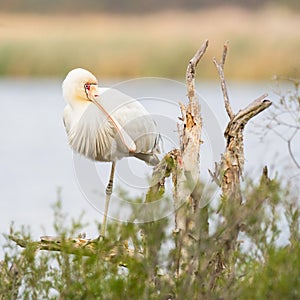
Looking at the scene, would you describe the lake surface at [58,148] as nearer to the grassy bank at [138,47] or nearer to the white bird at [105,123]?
the white bird at [105,123]

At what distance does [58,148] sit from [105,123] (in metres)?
9.41

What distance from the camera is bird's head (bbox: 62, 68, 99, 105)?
6000 millimetres

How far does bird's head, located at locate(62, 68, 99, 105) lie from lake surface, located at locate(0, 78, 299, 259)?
0.30m

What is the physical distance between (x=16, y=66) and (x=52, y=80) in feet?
7.29

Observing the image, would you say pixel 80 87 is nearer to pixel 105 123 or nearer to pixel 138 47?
pixel 105 123

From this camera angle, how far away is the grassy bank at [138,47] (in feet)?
59.3

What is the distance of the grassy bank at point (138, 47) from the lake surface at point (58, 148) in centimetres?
58

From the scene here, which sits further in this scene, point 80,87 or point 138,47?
point 138,47

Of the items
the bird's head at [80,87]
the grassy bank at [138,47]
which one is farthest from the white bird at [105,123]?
the grassy bank at [138,47]

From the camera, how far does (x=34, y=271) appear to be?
3.93m

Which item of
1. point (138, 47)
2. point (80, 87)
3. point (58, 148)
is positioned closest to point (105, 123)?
point (80, 87)

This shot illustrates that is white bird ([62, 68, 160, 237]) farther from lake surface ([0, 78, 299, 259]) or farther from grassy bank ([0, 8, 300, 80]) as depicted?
grassy bank ([0, 8, 300, 80])

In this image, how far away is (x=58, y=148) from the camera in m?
15.4

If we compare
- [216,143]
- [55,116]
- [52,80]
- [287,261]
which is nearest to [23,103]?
[52,80]
